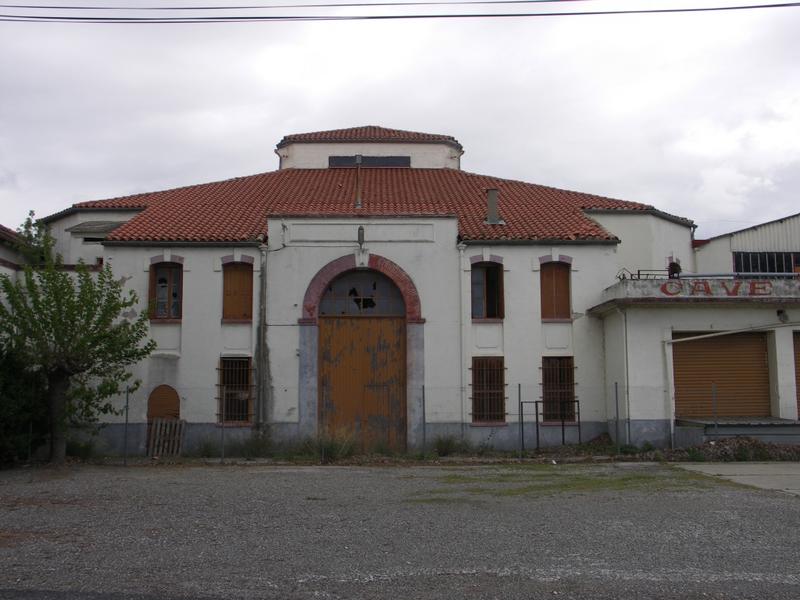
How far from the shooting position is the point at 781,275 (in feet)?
70.9

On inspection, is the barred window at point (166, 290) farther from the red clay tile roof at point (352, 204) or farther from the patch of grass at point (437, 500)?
the patch of grass at point (437, 500)

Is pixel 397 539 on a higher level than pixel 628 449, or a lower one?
lower

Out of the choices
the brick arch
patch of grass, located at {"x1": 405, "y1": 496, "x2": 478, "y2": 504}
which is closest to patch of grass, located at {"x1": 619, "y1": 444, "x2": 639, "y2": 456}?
the brick arch

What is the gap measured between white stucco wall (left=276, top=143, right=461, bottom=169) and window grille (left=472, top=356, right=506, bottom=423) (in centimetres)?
1132

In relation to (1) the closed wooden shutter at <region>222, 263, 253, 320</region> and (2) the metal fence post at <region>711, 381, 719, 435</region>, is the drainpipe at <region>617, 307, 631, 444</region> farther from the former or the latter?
(1) the closed wooden shutter at <region>222, 263, 253, 320</region>

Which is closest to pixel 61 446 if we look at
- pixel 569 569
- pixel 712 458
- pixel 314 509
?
pixel 314 509

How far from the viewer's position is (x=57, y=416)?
17.8m

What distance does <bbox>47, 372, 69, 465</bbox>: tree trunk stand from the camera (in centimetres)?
1777

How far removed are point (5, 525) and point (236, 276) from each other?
12.2m

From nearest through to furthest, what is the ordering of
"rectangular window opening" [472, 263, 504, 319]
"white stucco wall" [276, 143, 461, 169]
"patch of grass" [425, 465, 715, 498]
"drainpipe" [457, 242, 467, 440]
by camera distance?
"patch of grass" [425, 465, 715, 498] → "drainpipe" [457, 242, 467, 440] → "rectangular window opening" [472, 263, 504, 319] → "white stucco wall" [276, 143, 461, 169]

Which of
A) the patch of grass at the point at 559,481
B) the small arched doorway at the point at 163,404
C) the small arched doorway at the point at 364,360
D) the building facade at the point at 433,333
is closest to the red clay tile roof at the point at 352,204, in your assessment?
the building facade at the point at 433,333

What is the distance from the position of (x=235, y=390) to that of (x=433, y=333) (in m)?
5.60

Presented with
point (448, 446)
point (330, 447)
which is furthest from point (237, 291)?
point (448, 446)

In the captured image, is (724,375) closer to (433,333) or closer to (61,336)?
(433,333)
